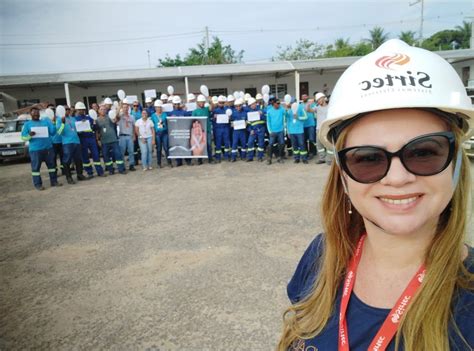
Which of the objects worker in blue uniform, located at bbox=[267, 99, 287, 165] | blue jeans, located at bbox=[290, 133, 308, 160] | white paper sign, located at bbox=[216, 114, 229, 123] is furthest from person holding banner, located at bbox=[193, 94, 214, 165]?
blue jeans, located at bbox=[290, 133, 308, 160]

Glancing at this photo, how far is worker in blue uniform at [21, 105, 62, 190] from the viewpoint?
870cm

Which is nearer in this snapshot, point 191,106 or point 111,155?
point 111,155

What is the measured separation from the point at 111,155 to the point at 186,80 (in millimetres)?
11628

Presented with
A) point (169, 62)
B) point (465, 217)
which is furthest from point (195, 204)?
point (169, 62)

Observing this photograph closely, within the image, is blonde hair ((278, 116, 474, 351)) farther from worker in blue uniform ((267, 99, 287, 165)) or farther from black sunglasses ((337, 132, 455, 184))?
worker in blue uniform ((267, 99, 287, 165))

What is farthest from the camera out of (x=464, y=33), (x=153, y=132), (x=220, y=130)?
(x=464, y=33)

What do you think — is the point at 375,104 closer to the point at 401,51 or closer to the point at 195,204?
the point at 401,51

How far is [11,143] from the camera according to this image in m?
13.8

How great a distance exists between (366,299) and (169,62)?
47978mm

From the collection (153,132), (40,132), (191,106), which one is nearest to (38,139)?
(40,132)

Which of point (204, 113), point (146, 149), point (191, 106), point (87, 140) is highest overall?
point (191, 106)

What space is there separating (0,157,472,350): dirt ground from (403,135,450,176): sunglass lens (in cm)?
230

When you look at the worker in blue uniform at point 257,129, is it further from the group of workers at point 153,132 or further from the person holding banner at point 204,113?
the person holding banner at point 204,113

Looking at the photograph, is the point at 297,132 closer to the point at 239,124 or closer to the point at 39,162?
the point at 239,124
